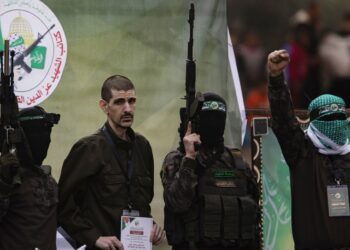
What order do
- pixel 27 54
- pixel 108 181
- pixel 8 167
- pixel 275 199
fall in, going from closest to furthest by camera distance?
pixel 8 167 < pixel 108 181 < pixel 27 54 < pixel 275 199

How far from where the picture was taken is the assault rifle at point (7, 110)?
4906 millimetres

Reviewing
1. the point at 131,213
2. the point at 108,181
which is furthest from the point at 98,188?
the point at 131,213

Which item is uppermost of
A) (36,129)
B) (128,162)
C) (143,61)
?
(143,61)

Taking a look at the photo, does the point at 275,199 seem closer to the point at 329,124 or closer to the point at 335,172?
the point at 335,172

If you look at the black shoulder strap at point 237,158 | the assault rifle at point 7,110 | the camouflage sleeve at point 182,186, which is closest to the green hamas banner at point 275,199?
the black shoulder strap at point 237,158

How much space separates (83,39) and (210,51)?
97 cm

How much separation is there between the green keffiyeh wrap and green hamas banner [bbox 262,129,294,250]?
3.51 ft

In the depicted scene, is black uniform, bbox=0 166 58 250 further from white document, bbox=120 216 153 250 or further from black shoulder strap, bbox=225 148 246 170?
black shoulder strap, bbox=225 148 246 170

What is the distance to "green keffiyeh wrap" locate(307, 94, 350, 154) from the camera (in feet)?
17.4

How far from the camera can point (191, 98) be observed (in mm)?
5617

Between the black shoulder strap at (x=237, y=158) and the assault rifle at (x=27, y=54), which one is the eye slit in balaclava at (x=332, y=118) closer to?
the black shoulder strap at (x=237, y=158)

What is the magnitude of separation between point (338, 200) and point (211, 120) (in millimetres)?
975

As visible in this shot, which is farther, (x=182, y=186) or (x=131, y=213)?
(x=131, y=213)

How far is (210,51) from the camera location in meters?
6.31
